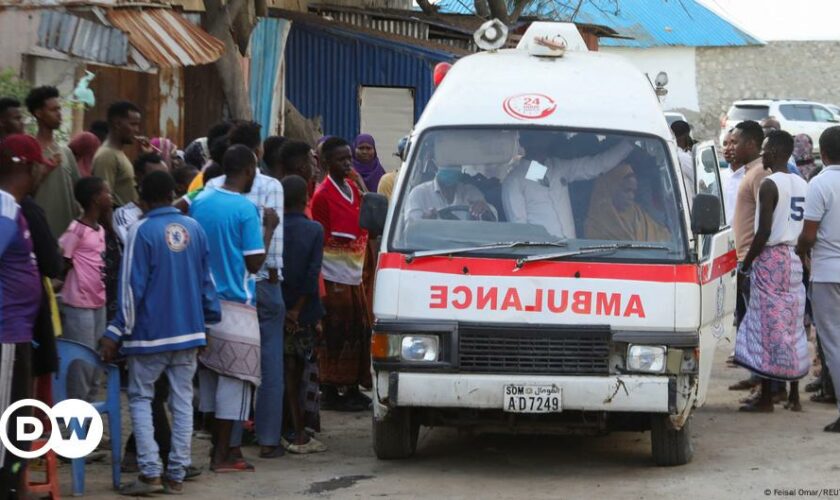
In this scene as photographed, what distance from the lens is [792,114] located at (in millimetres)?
40500

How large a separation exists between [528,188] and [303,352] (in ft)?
5.87

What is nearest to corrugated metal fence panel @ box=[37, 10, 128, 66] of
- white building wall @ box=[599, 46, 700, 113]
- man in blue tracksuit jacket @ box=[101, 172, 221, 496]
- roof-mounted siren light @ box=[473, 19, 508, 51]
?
roof-mounted siren light @ box=[473, 19, 508, 51]

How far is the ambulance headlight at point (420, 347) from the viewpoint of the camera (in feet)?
26.1

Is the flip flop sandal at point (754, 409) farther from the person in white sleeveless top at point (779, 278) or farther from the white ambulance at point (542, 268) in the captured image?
the white ambulance at point (542, 268)

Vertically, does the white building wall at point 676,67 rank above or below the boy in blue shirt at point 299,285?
above

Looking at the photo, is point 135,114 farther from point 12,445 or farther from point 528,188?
point 12,445

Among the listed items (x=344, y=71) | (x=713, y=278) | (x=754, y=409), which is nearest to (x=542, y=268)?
(x=713, y=278)

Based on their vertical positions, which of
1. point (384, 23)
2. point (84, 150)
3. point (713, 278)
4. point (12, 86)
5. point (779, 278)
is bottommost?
point (779, 278)

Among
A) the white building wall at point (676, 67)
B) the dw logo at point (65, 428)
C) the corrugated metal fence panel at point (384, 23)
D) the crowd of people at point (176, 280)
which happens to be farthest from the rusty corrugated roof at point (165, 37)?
the white building wall at point (676, 67)

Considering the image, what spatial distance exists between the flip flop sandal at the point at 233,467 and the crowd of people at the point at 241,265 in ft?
0.04

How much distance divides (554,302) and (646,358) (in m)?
0.57

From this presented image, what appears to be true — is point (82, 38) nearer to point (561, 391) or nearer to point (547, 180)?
point (547, 180)

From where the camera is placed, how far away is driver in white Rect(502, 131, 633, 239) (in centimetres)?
838

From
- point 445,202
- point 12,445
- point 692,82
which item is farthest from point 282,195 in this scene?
point 692,82
